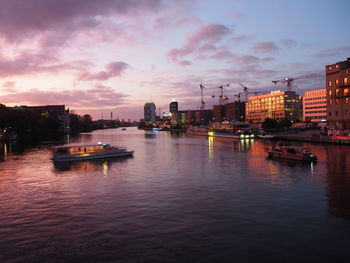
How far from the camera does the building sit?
104812mm

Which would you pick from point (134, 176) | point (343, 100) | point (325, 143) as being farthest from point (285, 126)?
point (134, 176)

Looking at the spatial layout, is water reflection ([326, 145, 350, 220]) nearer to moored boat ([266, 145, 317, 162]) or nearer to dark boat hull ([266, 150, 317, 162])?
dark boat hull ([266, 150, 317, 162])

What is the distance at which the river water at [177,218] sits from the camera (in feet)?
53.1

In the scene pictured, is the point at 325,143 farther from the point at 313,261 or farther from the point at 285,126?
the point at 285,126

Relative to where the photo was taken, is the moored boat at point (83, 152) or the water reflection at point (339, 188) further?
the moored boat at point (83, 152)

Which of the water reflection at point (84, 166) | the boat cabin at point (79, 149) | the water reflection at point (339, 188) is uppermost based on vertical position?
the boat cabin at point (79, 149)

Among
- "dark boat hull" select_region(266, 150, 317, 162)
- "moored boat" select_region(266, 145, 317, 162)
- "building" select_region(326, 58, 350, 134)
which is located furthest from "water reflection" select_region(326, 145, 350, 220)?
"building" select_region(326, 58, 350, 134)

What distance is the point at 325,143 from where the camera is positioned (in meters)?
91.8

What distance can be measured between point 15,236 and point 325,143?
303ft

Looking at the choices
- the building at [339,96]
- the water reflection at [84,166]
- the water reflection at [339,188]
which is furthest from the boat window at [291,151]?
the building at [339,96]

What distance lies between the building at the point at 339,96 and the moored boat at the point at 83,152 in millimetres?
76846

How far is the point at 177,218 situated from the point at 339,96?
105 m

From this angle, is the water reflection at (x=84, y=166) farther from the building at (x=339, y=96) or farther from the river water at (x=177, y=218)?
the building at (x=339, y=96)


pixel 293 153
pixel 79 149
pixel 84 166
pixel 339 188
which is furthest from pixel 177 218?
pixel 79 149
